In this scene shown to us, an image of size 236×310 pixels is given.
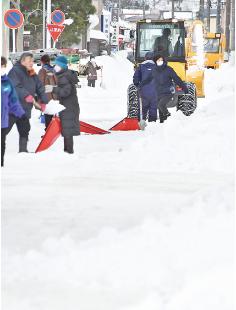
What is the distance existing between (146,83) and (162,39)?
19.4 feet

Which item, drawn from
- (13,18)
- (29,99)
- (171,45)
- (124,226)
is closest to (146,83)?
(29,99)

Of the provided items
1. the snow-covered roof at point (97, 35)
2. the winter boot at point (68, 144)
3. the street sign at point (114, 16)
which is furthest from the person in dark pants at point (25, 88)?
the street sign at point (114, 16)

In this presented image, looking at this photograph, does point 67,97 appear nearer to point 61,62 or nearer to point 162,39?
point 61,62

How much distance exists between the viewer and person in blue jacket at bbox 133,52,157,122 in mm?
17969

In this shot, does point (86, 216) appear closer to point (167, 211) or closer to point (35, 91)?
point (167, 211)

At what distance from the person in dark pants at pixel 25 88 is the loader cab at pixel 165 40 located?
10.1 meters

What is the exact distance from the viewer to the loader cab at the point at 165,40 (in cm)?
2350

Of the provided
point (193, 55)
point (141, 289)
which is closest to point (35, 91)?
point (141, 289)

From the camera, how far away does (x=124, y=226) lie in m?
7.77

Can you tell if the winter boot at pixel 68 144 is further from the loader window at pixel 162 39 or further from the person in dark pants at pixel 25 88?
the loader window at pixel 162 39

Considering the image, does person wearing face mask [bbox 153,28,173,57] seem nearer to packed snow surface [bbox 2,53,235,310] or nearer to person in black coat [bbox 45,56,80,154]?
packed snow surface [bbox 2,53,235,310]

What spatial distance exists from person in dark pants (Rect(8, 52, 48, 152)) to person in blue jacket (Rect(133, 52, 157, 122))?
4483mm

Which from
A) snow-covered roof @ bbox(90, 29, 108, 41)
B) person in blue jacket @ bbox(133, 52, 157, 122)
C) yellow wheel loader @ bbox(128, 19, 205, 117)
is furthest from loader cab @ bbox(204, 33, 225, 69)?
snow-covered roof @ bbox(90, 29, 108, 41)

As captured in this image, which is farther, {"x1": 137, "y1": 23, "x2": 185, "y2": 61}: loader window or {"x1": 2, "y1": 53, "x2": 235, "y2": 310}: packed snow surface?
{"x1": 137, "y1": 23, "x2": 185, "y2": 61}: loader window
